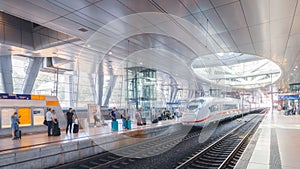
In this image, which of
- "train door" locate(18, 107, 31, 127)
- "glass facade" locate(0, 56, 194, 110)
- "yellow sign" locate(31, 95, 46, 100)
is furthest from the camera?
"glass facade" locate(0, 56, 194, 110)

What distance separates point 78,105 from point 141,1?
27.7 m

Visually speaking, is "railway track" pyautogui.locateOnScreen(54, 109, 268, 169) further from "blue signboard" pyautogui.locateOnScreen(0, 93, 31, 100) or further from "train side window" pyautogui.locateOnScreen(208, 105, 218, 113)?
"blue signboard" pyautogui.locateOnScreen(0, 93, 31, 100)

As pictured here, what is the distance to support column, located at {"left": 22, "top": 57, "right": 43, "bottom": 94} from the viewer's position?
23.6 metres

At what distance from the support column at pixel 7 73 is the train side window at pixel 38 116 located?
1088cm

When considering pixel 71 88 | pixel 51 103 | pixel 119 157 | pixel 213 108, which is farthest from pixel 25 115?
pixel 71 88

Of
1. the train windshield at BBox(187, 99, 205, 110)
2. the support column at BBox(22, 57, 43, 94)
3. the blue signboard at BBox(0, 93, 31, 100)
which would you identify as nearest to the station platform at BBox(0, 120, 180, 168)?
the blue signboard at BBox(0, 93, 31, 100)

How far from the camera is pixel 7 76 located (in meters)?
22.1

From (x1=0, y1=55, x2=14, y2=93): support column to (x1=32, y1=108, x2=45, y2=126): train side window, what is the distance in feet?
35.7

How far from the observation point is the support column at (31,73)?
23.6 m

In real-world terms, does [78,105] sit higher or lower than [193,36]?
lower

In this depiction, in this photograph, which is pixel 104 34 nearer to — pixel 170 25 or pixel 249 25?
pixel 170 25

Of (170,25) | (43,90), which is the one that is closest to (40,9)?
(170,25)

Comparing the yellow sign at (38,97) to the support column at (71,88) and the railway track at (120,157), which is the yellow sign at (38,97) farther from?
the support column at (71,88)

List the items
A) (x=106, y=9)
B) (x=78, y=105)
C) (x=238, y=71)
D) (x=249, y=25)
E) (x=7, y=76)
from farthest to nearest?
1. (x=238, y=71)
2. (x=78, y=105)
3. (x=7, y=76)
4. (x=249, y=25)
5. (x=106, y=9)
